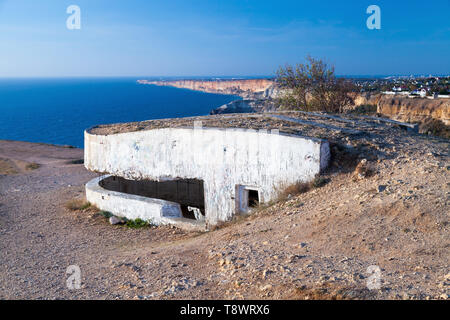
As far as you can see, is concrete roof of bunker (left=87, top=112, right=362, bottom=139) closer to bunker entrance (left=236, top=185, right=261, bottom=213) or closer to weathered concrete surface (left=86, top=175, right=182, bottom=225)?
bunker entrance (left=236, top=185, right=261, bottom=213)

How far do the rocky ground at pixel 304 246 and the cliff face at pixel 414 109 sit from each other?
38.5 feet

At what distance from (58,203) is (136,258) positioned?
7.50 m

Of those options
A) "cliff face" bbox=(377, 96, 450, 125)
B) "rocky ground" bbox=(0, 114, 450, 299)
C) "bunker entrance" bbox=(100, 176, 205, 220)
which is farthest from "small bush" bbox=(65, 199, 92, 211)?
"cliff face" bbox=(377, 96, 450, 125)

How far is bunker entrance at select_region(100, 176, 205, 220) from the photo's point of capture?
13.3m

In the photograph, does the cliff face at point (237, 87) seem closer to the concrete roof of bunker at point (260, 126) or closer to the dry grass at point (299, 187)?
the concrete roof of bunker at point (260, 126)

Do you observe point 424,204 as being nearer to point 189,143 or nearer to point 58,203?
point 189,143

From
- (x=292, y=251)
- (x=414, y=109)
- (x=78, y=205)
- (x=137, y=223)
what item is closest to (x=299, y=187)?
(x=292, y=251)

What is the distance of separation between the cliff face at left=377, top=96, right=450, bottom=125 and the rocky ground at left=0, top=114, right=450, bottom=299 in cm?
1172

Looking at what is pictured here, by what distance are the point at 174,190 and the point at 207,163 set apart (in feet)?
12.4

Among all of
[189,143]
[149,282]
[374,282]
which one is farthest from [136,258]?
[374,282]

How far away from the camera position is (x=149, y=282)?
242 inches

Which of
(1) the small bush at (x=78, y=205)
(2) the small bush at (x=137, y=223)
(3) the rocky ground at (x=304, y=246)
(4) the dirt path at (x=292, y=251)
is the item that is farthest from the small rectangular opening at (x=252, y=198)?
(1) the small bush at (x=78, y=205)

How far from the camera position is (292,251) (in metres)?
6.24

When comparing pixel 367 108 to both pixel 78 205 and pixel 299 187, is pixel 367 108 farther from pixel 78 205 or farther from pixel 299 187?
pixel 78 205
